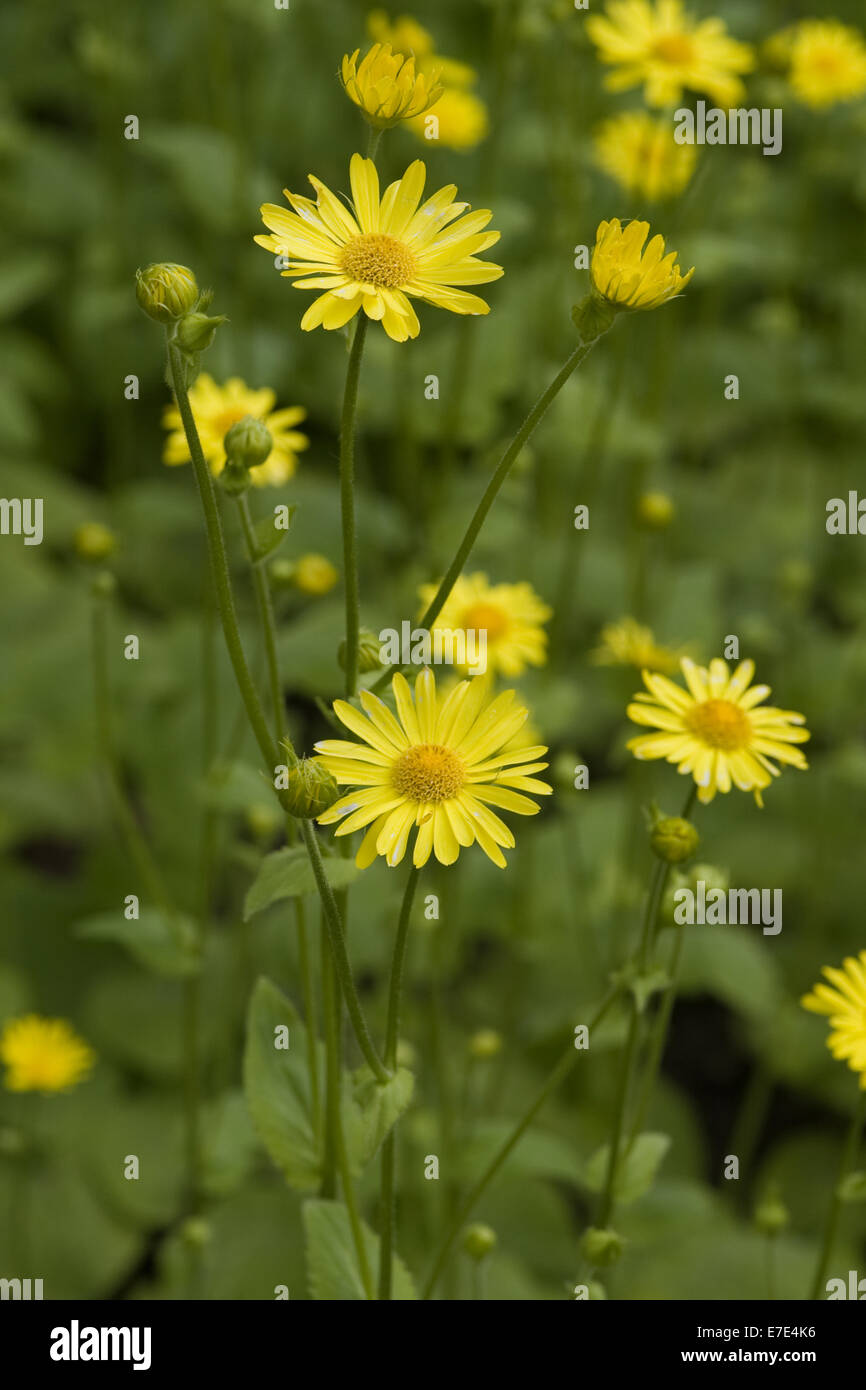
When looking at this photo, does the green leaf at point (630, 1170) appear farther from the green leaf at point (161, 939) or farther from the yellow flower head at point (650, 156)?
the yellow flower head at point (650, 156)

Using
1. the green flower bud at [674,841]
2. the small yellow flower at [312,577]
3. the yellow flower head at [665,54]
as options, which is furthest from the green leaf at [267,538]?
the yellow flower head at [665,54]

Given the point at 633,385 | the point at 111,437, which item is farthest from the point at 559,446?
the point at 111,437

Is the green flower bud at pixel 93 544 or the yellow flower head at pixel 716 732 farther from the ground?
the green flower bud at pixel 93 544

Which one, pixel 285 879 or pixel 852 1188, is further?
pixel 852 1188

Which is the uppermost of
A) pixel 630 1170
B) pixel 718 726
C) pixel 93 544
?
pixel 93 544

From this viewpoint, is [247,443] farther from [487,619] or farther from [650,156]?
[650,156]

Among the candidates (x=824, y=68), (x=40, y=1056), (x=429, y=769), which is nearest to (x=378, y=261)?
(x=429, y=769)

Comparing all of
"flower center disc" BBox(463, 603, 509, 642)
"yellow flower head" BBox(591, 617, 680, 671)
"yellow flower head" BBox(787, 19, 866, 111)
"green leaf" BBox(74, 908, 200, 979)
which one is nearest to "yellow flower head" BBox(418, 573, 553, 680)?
"flower center disc" BBox(463, 603, 509, 642)
